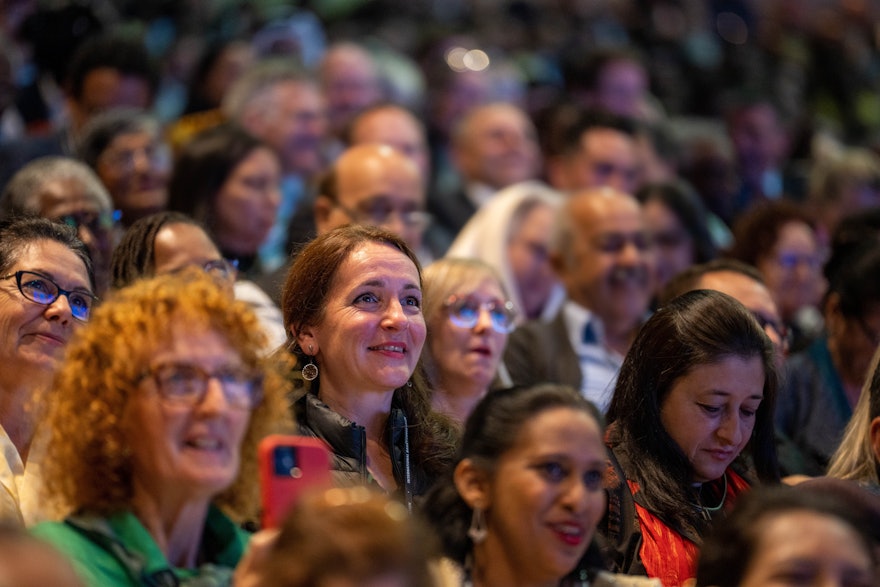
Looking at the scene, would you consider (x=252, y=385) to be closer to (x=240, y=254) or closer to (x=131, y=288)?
(x=131, y=288)

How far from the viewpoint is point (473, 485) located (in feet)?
10.1

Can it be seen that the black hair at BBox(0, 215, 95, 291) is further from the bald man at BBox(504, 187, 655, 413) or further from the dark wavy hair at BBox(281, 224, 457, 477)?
the bald man at BBox(504, 187, 655, 413)

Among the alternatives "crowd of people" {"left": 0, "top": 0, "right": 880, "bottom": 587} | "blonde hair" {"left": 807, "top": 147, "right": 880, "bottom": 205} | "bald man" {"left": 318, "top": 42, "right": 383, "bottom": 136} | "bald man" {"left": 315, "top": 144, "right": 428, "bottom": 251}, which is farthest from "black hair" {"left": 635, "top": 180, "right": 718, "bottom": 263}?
"bald man" {"left": 318, "top": 42, "right": 383, "bottom": 136}

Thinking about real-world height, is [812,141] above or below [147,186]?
above

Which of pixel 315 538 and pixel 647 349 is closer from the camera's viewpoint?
pixel 315 538

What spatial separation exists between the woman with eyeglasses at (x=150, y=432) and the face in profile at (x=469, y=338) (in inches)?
67.1

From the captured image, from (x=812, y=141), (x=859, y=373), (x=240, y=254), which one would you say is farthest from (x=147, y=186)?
(x=812, y=141)

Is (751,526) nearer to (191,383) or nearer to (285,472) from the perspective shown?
(285,472)

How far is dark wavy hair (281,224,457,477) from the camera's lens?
385 cm

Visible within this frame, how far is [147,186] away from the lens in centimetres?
551

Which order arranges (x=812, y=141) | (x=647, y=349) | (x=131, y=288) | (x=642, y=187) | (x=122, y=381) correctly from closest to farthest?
(x=122, y=381), (x=131, y=288), (x=647, y=349), (x=642, y=187), (x=812, y=141)

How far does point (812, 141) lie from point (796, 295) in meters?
3.57

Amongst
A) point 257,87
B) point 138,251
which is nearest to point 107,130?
point 138,251

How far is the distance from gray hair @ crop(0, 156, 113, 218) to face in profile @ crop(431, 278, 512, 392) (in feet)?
4.00
